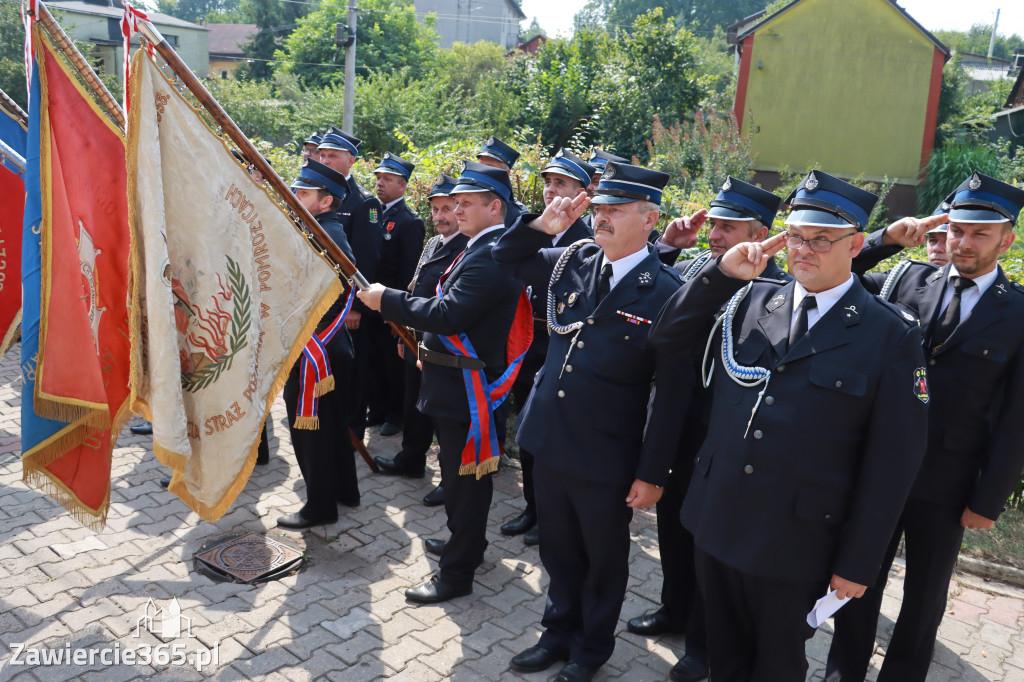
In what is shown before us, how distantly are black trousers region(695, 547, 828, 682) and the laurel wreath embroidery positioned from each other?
2166 mm

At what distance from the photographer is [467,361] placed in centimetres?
428

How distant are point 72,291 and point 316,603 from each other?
1.93 meters

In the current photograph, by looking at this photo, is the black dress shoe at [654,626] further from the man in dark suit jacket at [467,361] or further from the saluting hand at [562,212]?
the saluting hand at [562,212]

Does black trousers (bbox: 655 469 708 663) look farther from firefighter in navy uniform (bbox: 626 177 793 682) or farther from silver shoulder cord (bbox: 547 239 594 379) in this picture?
silver shoulder cord (bbox: 547 239 594 379)

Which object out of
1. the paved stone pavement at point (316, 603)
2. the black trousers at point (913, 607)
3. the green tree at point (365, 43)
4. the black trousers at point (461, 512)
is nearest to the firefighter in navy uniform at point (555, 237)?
the paved stone pavement at point (316, 603)

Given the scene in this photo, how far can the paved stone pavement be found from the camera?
3.77 meters

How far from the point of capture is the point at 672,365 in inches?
131

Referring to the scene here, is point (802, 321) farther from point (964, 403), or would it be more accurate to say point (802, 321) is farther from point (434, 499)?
point (434, 499)

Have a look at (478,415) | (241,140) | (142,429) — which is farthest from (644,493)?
(142,429)

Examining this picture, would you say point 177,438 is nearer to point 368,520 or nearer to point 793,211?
point 368,520

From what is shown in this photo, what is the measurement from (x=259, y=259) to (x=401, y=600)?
6.24 feet

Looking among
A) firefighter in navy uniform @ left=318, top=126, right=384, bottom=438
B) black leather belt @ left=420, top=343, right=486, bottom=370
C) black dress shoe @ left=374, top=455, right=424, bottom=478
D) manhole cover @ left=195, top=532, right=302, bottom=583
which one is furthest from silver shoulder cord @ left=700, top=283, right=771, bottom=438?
firefighter in navy uniform @ left=318, top=126, right=384, bottom=438

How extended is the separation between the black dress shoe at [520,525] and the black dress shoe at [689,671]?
1.58 m

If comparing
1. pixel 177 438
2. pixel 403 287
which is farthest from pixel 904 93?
pixel 177 438
